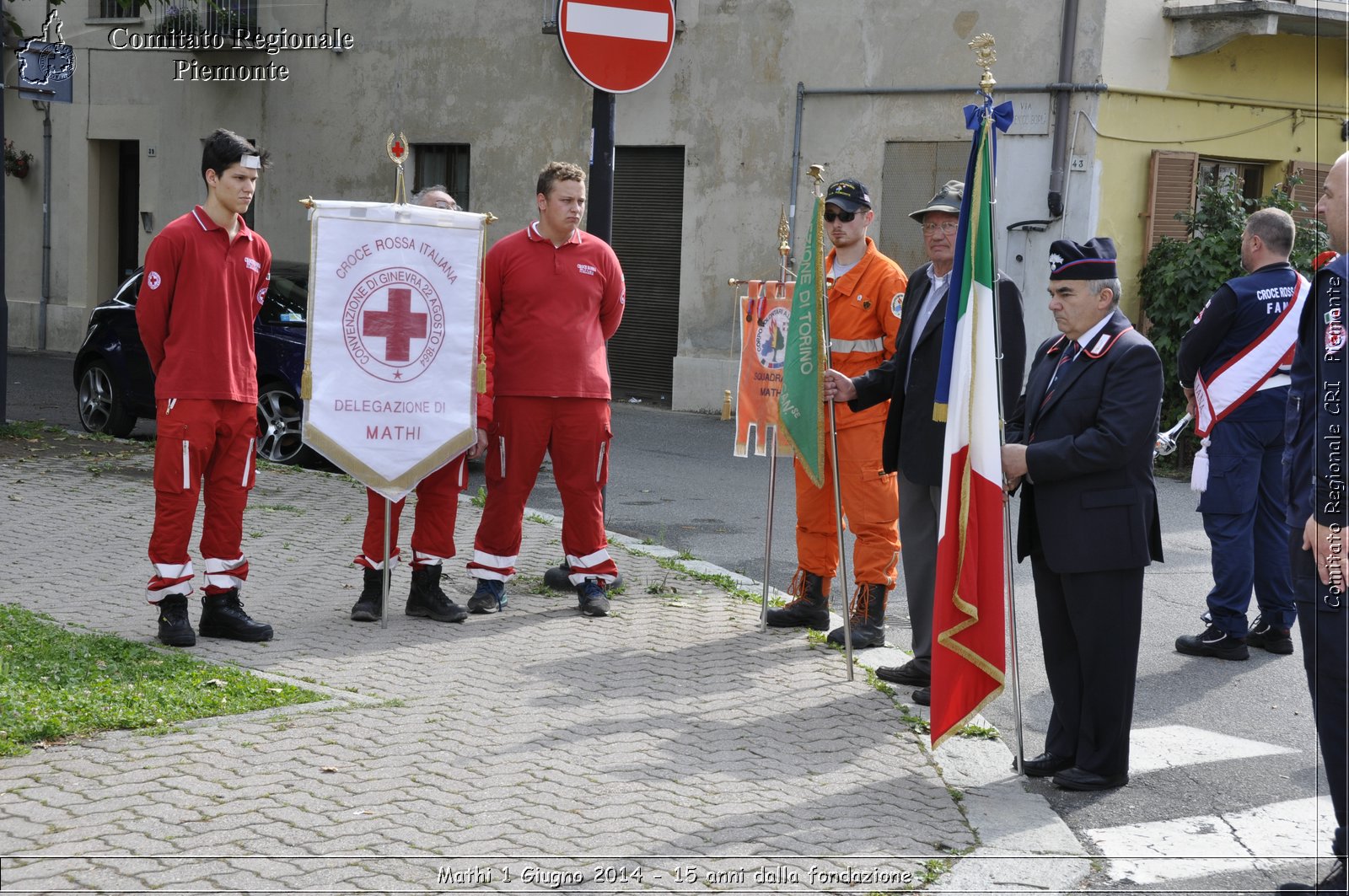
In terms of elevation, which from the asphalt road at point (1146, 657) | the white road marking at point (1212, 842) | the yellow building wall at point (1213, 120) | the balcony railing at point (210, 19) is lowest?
the asphalt road at point (1146, 657)

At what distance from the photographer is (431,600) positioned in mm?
7234

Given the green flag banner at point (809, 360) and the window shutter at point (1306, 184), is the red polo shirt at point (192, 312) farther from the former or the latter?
the window shutter at point (1306, 184)

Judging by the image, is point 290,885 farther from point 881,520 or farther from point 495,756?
point 881,520

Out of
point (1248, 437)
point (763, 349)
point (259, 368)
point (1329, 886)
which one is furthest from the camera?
point (259, 368)

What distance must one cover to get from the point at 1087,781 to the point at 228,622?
12.4 feet

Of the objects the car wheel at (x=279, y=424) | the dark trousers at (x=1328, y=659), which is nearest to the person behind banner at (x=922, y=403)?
the dark trousers at (x=1328, y=659)

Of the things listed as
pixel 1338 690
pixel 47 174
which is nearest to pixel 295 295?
pixel 1338 690

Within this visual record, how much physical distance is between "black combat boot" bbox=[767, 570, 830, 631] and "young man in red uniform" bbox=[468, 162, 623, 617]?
0.90 m

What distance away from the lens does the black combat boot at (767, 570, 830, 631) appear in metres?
7.41

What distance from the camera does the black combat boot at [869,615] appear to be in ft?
23.1

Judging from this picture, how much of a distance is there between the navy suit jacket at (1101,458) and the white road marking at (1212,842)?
35.7 inches

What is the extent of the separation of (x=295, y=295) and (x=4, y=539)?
4.45m

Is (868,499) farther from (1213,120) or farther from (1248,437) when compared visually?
(1213,120)

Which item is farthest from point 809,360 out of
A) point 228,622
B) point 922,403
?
point 228,622
